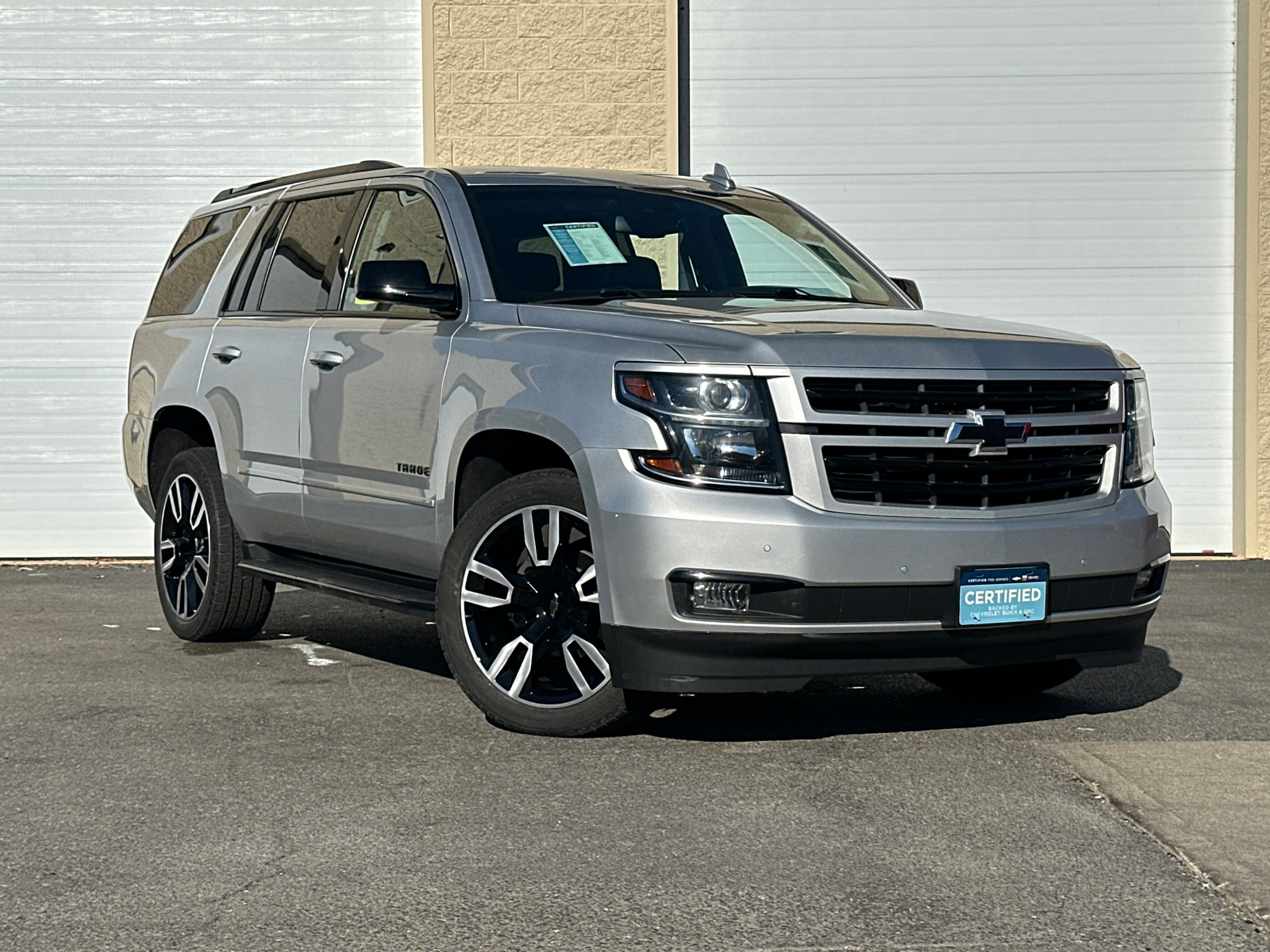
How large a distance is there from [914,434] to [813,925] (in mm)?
1913

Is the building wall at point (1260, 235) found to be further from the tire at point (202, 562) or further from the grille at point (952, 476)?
the tire at point (202, 562)

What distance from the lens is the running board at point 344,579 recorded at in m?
6.35

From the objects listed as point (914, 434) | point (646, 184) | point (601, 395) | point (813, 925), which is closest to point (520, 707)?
point (601, 395)

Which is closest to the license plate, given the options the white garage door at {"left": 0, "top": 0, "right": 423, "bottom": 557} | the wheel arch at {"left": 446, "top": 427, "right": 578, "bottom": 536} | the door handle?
the wheel arch at {"left": 446, "top": 427, "right": 578, "bottom": 536}

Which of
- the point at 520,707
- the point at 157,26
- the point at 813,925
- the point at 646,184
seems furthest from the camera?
the point at 157,26

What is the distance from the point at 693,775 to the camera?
208 inches

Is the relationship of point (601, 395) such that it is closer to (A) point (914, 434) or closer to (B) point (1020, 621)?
(A) point (914, 434)

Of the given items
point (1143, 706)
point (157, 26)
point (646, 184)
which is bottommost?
point (1143, 706)

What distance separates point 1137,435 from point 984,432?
0.82 metres

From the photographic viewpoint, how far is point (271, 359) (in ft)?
23.8

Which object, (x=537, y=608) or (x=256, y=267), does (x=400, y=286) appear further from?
(x=256, y=267)

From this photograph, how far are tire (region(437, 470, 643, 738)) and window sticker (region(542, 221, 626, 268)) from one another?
110 cm

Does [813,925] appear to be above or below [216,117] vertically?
below

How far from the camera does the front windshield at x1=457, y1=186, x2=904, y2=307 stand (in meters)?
6.40
